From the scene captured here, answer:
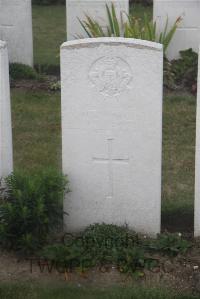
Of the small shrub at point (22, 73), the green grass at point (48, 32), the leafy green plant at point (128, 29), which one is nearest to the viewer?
the leafy green plant at point (128, 29)

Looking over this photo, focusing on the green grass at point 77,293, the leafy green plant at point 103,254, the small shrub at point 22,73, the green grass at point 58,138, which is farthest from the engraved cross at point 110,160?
the small shrub at point 22,73

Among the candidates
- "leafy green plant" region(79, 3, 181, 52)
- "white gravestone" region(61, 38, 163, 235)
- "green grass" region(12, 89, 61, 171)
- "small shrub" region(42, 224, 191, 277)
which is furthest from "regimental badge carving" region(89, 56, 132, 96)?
"leafy green plant" region(79, 3, 181, 52)

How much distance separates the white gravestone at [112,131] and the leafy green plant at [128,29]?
3.97 metres

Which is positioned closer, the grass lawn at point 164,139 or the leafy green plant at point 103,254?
the leafy green plant at point 103,254

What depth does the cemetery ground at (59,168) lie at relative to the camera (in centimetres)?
550

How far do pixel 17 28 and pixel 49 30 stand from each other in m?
3.44

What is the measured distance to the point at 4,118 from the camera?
5957 millimetres

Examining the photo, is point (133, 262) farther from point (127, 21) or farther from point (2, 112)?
point (127, 21)

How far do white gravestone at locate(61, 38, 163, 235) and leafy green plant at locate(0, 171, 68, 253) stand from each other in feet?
0.85

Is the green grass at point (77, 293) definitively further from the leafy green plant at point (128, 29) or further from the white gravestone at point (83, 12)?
the white gravestone at point (83, 12)

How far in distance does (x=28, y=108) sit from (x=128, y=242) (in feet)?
12.5

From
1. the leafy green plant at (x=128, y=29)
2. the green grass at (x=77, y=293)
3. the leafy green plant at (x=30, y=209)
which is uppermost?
the leafy green plant at (x=128, y=29)

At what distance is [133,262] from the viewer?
18.4 ft

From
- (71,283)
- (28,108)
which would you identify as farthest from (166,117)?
(71,283)
